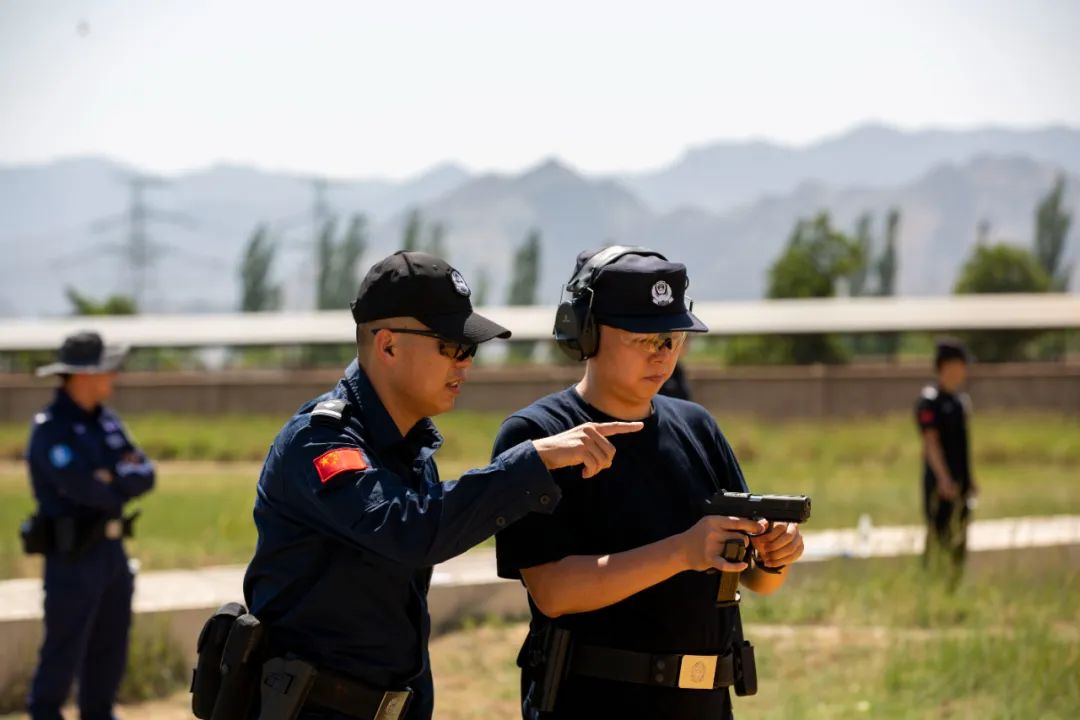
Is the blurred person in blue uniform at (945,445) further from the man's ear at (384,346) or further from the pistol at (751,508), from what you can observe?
the man's ear at (384,346)

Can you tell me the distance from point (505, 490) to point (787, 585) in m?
6.95

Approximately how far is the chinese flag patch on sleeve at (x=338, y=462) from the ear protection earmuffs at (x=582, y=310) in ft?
2.27

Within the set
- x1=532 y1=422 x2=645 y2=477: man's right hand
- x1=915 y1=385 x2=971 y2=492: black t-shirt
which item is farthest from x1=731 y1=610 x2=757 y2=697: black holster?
x1=915 y1=385 x2=971 y2=492: black t-shirt

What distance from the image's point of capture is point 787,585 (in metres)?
9.34

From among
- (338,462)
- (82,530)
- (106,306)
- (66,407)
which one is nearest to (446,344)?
(338,462)

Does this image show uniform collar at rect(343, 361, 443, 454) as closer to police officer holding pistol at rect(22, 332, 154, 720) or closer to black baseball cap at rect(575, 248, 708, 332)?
black baseball cap at rect(575, 248, 708, 332)

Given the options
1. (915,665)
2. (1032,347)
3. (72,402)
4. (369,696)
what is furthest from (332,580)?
(1032,347)

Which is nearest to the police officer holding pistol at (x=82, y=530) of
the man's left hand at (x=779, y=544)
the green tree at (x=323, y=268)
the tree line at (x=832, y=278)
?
the man's left hand at (x=779, y=544)

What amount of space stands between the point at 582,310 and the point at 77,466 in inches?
141

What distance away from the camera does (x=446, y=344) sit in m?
2.92

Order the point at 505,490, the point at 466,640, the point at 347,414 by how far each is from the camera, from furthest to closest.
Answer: the point at 466,640
the point at 347,414
the point at 505,490

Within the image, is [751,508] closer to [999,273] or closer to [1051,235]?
[999,273]

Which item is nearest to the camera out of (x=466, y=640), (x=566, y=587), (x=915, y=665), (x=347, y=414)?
(x=347, y=414)

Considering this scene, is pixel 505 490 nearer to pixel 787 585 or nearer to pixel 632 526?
pixel 632 526
